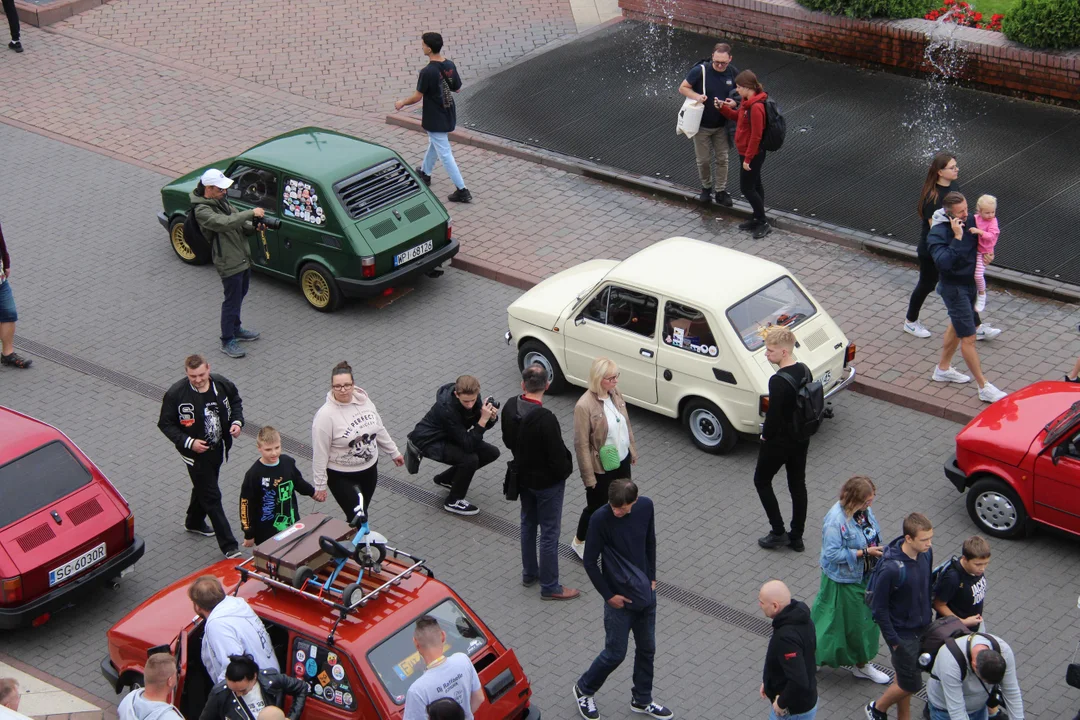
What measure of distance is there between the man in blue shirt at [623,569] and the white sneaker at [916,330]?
5763 millimetres

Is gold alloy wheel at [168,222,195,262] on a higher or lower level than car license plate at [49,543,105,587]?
lower

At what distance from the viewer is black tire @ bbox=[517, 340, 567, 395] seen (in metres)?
12.7

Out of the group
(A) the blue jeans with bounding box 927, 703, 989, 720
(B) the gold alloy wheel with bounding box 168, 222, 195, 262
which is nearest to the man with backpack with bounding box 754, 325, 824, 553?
(A) the blue jeans with bounding box 927, 703, 989, 720

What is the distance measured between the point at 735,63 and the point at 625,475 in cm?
1049

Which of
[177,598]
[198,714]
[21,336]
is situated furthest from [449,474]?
[21,336]

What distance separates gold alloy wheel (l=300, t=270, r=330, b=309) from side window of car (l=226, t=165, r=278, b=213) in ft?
2.47

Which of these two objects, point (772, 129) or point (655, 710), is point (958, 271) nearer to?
point (772, 129)

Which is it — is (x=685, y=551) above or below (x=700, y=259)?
below

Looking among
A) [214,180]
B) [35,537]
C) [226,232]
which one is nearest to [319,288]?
[226,232]

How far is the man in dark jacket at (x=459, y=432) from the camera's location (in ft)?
34.9

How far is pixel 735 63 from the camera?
63.0 feet

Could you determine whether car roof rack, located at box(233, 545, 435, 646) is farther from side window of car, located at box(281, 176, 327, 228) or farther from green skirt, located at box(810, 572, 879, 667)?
side window of car, located at box(281, 176, 327, 228)

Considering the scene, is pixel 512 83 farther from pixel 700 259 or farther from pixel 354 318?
pixel 700 259

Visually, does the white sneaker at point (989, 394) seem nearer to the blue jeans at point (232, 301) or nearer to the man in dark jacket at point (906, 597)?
the man in dark jacket at point (906, 597)
